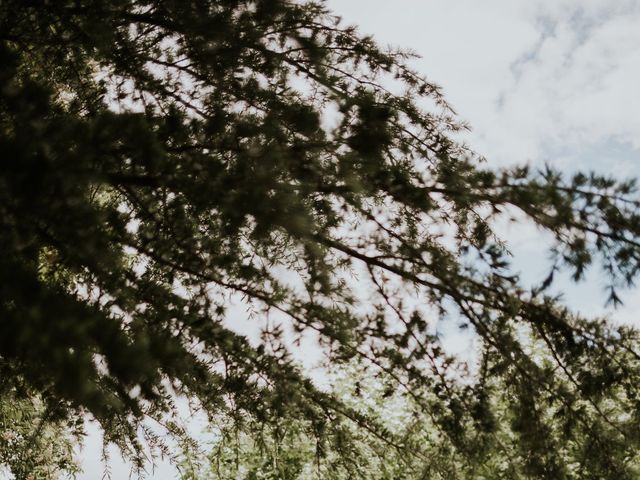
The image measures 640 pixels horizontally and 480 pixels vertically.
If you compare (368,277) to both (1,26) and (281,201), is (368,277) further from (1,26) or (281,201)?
(1,26)

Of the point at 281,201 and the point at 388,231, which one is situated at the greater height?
the point at 388,231

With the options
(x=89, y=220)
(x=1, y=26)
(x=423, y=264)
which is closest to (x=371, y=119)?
(x=423, y=264)

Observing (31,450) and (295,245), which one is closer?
(295,245)

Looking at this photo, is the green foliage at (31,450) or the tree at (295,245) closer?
the tree at (295,245)

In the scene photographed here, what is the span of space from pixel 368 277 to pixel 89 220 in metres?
1.61

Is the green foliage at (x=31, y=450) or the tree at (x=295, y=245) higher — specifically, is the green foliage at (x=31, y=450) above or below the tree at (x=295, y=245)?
below

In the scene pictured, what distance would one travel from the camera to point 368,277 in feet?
8.34

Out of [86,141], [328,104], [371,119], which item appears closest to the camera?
[86,141]

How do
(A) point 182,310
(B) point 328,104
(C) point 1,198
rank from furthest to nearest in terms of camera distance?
(B) point 328,104, (A) point 182,310, (C) point 1,198

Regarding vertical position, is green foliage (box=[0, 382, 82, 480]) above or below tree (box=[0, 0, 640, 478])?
below

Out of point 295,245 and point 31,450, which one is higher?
point 295,245

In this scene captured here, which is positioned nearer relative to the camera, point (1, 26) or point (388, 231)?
point (1, 26)

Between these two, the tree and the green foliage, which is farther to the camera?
the green foliage

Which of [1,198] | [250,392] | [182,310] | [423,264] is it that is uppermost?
[423,264]
